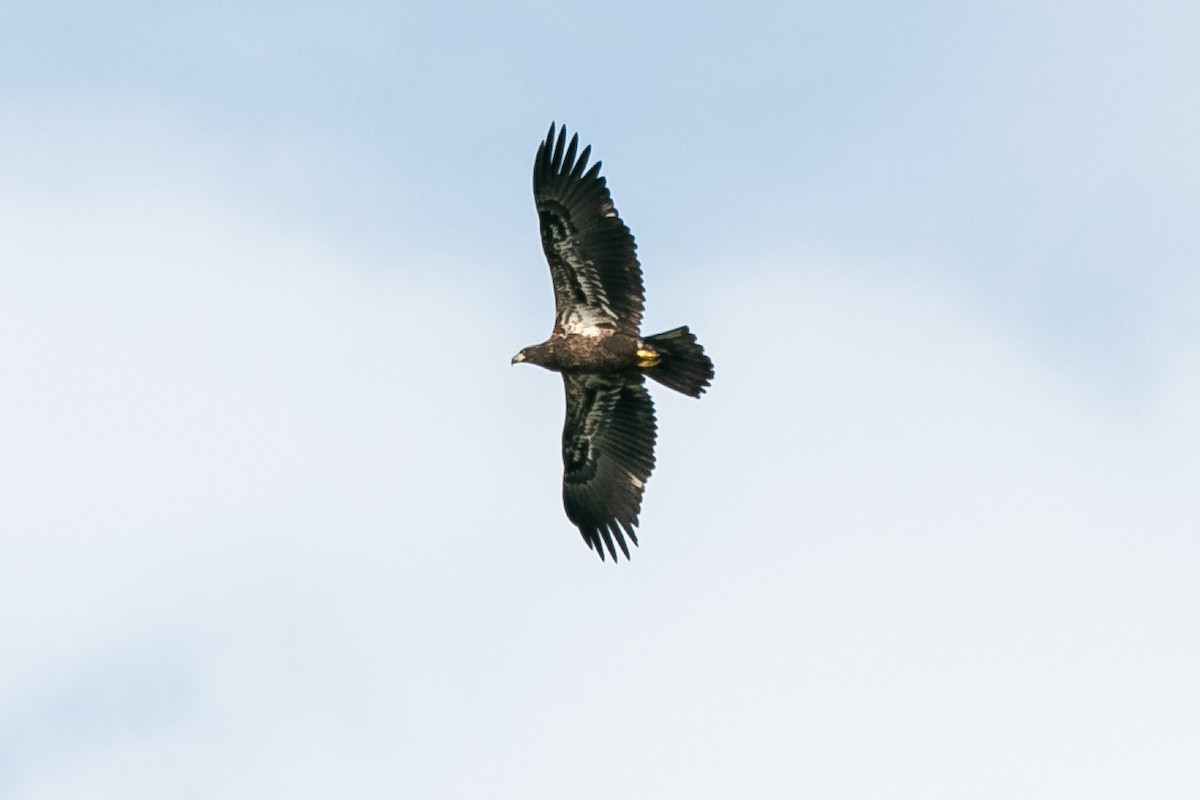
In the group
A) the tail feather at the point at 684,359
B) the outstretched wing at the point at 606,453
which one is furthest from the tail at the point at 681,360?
the outstretched wing at the point at 606,453

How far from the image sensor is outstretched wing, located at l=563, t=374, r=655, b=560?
3094 centimetres

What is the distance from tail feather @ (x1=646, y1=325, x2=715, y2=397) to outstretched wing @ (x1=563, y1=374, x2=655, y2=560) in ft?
4.38

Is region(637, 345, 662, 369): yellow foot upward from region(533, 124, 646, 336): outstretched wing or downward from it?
downward

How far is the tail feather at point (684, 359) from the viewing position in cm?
2927

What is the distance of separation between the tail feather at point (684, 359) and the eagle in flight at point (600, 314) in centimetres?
1

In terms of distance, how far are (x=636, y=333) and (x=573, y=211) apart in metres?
1.68

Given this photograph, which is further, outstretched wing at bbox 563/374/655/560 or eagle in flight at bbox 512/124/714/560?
outstretched wing at bbox 563/374/655/560

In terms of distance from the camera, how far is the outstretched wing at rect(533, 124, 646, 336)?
29.2m

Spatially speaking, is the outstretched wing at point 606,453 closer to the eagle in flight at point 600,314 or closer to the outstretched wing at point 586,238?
the eagle in flight at point 600,314

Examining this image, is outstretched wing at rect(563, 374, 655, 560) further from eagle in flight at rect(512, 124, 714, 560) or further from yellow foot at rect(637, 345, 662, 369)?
yellow foot at rect(637, 345, 662, 369)

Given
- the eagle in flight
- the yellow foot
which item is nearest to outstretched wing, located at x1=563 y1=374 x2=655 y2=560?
the eagle in flight

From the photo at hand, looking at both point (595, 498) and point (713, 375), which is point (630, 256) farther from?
point (595, 498)

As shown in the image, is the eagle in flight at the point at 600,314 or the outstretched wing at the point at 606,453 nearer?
the eagle in flight at the point at 600,314

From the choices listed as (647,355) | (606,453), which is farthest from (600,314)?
(606,453)
